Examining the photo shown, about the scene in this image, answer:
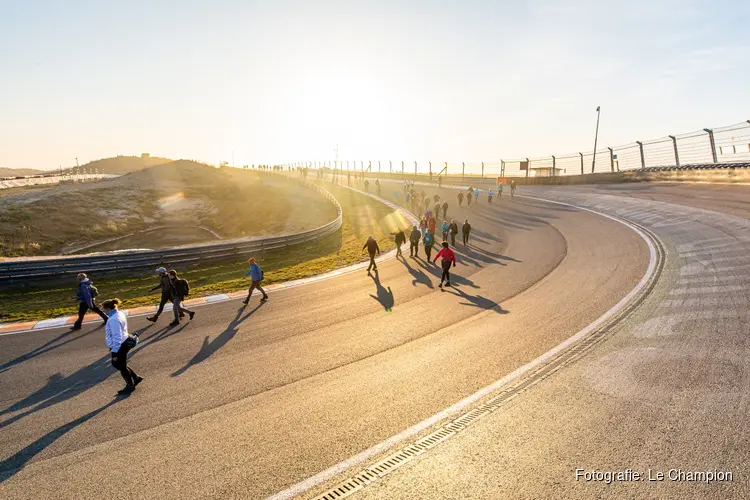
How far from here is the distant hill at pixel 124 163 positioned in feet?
404

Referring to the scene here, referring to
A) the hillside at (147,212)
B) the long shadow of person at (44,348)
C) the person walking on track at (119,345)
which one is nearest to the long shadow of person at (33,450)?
the person walking on track at (119,345)

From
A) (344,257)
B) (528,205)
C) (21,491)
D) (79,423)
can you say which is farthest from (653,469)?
(528,205)

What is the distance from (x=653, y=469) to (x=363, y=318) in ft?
22.2

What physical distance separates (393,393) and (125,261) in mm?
14473

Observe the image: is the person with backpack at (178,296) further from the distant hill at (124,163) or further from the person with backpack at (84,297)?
the distant hill at (124,163)

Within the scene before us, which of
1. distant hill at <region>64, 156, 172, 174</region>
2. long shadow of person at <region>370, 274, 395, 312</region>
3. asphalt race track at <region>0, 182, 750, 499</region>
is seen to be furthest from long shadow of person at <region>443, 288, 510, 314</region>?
distant hill at <region>64, 156, 172, 174</region>

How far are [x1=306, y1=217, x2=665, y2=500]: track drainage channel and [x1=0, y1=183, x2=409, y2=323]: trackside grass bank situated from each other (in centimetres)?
982

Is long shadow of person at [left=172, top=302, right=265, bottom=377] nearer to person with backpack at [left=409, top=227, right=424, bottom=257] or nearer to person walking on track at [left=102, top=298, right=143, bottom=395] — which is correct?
person walking on track at [left=102, top=298, right=143, bottom=395]

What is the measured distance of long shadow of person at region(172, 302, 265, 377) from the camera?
7.86 metres

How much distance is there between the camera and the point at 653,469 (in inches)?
177

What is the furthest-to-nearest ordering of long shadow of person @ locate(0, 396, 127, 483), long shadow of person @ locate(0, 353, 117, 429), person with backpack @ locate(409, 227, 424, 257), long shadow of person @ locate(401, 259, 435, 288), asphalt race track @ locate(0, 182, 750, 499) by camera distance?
person with backpack @ locate(409, 227, 424, 257)
long shadow of person @ locate(401, 259, 435, 288)
long shadow of person @ locate(0, 353, 117, 429)
long shadow of person @ locate(0, 396, 127, 483)
asphalt race track @ locate(0, 182, 750, 499)

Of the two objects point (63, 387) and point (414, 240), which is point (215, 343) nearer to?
point (63, 387)

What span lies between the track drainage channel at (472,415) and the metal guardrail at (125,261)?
1506 cm

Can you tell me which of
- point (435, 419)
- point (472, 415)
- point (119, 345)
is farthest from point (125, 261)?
point (472, 415)
